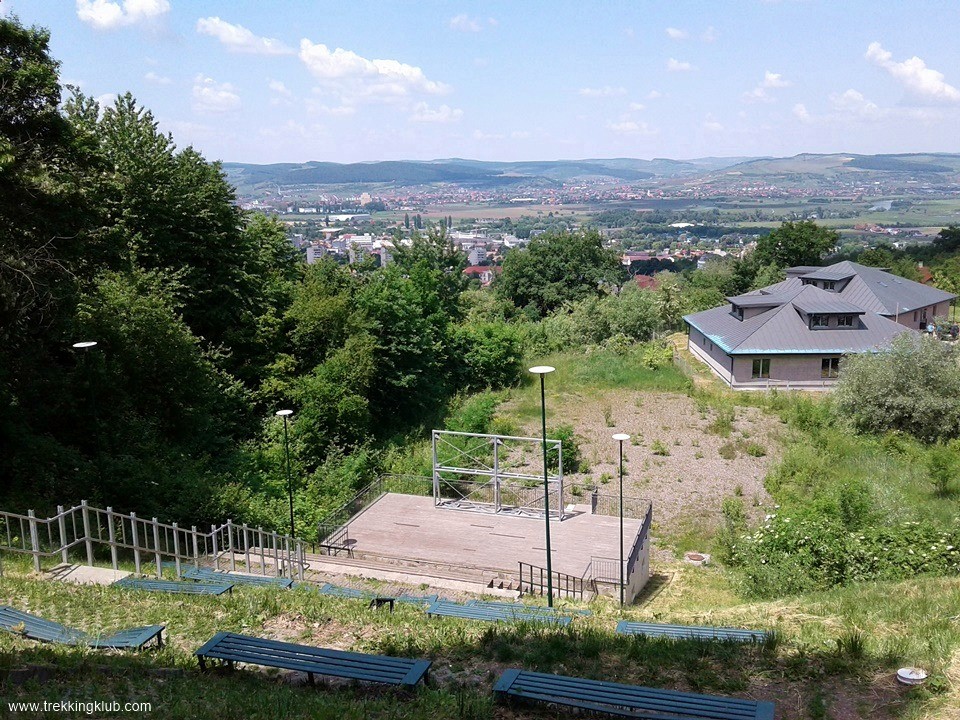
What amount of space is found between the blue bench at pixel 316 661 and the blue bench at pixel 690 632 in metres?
4.01

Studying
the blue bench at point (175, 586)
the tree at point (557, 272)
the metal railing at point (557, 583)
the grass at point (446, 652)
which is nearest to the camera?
the grass at point (446, 652)

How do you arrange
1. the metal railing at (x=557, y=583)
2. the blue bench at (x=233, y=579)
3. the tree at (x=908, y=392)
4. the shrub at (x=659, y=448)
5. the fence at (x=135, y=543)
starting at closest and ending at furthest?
the fence at (x=135, y=543)
the blue bench at (x=233, y=579)
the metal railing at (x=557, y=583)
the tree at (x=908, y=392)
the shrub at (x=659, y=448)

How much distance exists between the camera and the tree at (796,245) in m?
61.0

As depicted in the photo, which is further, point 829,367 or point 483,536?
point 829,367

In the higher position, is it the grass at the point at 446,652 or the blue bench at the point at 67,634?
the blue bench at the point at 67,634

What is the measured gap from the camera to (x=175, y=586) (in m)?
11.8

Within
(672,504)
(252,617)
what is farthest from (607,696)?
(672,504)

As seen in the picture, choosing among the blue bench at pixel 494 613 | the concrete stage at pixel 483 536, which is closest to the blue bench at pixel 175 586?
the blue bench at pixel 494 613

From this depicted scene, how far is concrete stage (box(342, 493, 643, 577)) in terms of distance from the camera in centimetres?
1917

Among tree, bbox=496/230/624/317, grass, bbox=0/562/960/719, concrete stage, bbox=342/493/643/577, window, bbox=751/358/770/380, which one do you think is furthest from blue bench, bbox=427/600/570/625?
tree, bbox=496/230/624/317

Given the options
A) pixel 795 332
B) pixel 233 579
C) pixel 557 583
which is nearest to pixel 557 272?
pixel 795 332

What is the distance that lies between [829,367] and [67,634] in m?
33.9

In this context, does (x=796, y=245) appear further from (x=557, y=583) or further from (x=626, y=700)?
(x=626, y=700)

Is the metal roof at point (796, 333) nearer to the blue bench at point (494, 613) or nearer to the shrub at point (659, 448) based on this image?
the shrub at point (659, 448)
